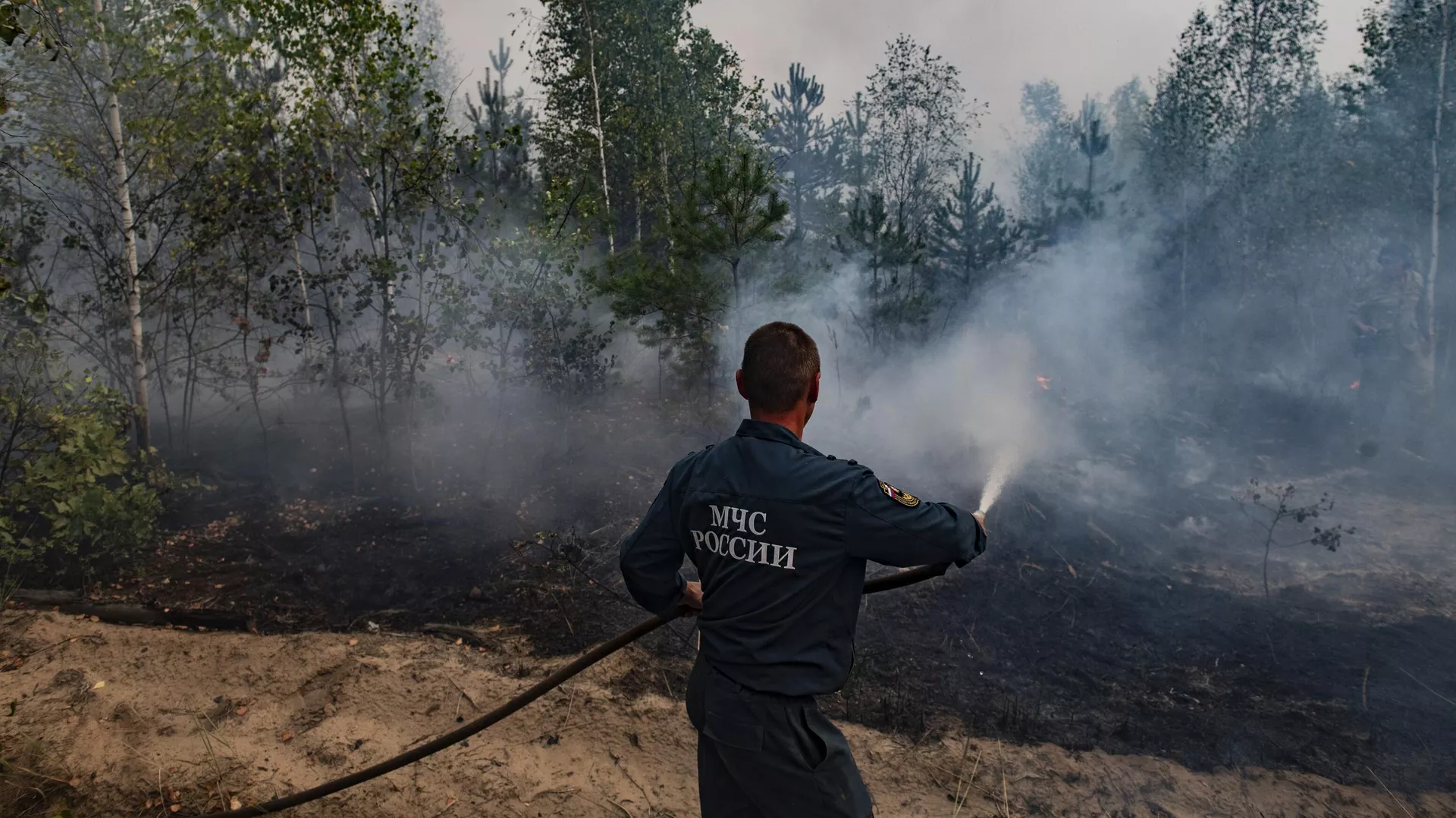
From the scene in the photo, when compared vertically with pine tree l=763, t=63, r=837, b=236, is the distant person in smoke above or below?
below

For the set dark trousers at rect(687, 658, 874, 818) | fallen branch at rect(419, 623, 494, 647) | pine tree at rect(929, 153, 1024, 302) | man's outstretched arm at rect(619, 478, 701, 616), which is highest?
pine tree at rect(929, 153, 1024, 302)

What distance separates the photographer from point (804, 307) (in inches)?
594

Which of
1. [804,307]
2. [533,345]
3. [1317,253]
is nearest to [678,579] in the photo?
[533,345]

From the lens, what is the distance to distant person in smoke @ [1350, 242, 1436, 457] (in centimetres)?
1662

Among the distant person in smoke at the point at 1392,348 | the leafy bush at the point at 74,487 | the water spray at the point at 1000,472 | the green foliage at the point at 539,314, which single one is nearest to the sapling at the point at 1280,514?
the water spray at the point at 1000,472

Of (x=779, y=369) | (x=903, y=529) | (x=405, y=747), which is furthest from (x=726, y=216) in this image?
(x=903, y=529)

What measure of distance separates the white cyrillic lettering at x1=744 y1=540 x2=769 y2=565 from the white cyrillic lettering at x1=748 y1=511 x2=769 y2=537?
31mm

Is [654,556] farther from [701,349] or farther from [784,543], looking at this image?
[701,349]

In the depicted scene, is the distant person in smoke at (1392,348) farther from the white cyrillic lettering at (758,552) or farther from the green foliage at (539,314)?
the white cyrillic lettering at (758,552)

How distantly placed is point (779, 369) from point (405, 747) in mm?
3952

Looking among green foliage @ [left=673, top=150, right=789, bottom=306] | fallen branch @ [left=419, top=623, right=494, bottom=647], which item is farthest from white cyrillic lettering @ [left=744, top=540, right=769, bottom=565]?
green foliage @ [left=673, top=150, right=789, bottom=306]

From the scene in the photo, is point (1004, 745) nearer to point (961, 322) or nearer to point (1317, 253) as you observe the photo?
point (961, 322)

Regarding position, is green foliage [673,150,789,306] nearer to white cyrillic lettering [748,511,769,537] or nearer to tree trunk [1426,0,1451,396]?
white cyrillic lettering [748,511,769,537]

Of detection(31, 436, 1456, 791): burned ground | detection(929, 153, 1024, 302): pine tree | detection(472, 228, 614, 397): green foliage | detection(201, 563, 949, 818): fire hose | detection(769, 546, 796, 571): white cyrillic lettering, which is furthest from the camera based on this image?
detection(929, 153, 1024, 302): pine tree
